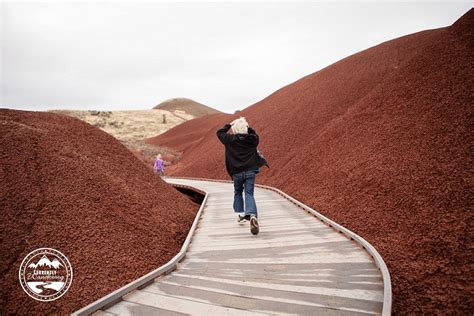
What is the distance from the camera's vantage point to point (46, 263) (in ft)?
14.0

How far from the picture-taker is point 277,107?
979 inches

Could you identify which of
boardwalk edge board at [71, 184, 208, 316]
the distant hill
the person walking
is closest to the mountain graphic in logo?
boardwalk edge board at [71, 184, 208, 316]

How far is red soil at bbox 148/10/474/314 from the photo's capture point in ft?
12.2

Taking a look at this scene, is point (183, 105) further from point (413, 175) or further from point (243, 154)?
point (413, 175)

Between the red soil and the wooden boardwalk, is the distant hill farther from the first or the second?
the wooden boardwalk

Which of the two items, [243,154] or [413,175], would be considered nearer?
[243,154]

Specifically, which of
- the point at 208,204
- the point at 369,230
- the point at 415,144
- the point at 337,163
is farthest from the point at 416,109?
the point at 208,204

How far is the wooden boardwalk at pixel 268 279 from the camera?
2.80 meters

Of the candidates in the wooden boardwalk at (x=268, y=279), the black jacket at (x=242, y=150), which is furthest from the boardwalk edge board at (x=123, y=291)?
the black jacket at (x=242, y=150)

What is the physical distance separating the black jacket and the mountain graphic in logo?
331cm

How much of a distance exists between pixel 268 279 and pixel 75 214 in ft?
12.4

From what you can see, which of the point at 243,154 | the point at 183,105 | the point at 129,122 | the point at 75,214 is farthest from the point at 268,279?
the point at 183,105

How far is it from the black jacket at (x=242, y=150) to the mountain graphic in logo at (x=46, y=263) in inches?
130

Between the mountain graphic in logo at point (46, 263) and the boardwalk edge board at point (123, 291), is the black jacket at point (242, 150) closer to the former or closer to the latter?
the boardwalk edge board at point (123, 291)
